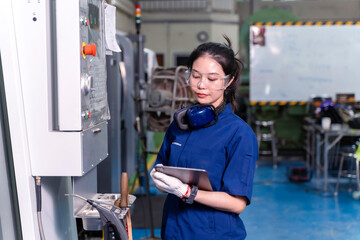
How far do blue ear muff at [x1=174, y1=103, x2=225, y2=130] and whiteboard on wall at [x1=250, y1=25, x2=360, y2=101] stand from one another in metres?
5.42

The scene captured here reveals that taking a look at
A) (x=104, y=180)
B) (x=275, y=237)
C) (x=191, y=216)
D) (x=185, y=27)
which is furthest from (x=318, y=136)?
(x=185, y=27)

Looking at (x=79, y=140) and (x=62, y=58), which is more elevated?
(x=62, y=58)

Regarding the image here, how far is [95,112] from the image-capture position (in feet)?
5.99

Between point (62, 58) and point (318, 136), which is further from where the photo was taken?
point (318, 136)

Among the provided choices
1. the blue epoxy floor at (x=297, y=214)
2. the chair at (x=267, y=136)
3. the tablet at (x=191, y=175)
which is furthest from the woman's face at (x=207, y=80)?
the chair at (x=267, y=136)

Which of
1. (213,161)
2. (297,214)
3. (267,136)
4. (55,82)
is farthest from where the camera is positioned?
(267,136)

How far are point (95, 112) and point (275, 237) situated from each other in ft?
9.19

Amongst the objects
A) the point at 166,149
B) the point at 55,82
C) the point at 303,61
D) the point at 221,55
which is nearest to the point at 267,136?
the point at 303,61

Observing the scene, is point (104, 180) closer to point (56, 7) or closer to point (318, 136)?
point (56, 7)

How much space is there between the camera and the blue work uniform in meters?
1.71

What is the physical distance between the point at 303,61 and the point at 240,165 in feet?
19.0

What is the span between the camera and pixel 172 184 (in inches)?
64.9

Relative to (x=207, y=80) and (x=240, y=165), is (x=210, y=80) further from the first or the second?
(x=240, y=165)

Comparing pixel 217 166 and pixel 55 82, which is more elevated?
pixel 55 82
